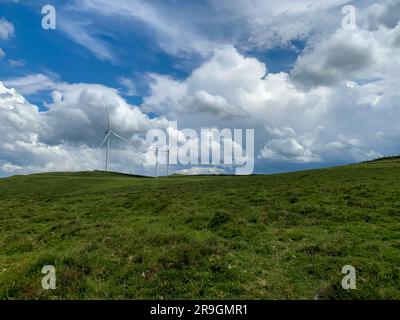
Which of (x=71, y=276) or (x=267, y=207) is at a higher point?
(x=267, y=207)

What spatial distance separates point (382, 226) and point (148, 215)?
58.0ft

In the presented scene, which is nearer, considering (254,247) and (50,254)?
(50,254)

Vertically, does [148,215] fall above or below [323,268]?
above

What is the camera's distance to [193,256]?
15.6m

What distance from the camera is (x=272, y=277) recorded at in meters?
13.9

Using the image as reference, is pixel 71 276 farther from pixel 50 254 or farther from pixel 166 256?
pixel 166 256
